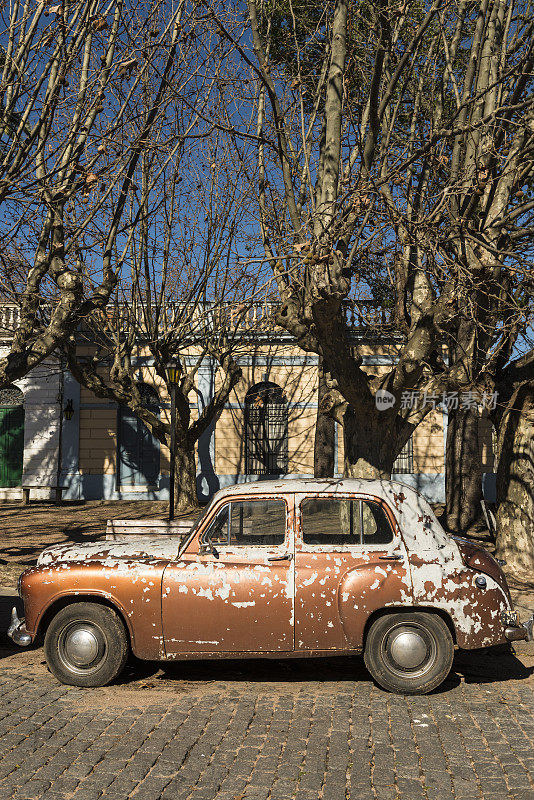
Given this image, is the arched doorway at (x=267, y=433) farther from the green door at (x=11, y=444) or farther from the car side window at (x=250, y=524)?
the car side window at (x=250, y=524)

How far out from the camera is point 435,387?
955cm

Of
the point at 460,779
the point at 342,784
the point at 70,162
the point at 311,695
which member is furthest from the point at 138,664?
the point at 70,162

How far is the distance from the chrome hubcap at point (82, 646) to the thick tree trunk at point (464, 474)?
10556mm

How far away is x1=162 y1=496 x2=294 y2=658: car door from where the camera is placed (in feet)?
18.4

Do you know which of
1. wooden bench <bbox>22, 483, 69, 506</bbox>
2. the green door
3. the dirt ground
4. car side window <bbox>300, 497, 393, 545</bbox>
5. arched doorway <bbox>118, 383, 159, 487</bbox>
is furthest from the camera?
the green door

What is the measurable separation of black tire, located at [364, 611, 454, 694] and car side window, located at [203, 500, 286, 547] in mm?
1084

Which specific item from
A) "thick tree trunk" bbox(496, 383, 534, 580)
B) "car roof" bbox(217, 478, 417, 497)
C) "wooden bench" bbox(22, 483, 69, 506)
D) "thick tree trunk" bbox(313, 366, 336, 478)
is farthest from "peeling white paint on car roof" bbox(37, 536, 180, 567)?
"wooden bench" bbox(22, 483, 69, 506)

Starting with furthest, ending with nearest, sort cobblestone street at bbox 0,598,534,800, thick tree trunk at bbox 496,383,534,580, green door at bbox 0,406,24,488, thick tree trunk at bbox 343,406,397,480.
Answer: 1. green door at bbox 0,406,24,488
2. thick tree trunk at bbox 496,383,534,580
3. thick tree trunk at bbox 343,406,397,480
4. cobblestone street at bbox 0,598,534,800

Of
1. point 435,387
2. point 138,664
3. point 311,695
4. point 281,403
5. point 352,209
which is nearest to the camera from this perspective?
point 311,695

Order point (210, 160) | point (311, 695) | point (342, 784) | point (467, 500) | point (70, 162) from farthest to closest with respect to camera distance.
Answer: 1. point (467, 500)
2. point (210, 160)
3. point (70, 162)
4. point (311, 695)
5. point (342, 784)

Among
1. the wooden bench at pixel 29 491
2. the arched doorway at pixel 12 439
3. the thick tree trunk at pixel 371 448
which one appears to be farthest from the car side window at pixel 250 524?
the arched doorway at pixel 12 439

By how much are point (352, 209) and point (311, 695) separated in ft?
15.7

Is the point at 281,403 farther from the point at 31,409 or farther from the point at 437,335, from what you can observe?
the point at 437,335

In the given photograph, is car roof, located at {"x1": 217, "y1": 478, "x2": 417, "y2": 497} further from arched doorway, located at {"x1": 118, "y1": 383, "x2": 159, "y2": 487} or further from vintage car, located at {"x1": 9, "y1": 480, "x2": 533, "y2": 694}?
arched doorway, located at {"x1": 118, "y1": 383, "x2": 159, "y2": 487}
